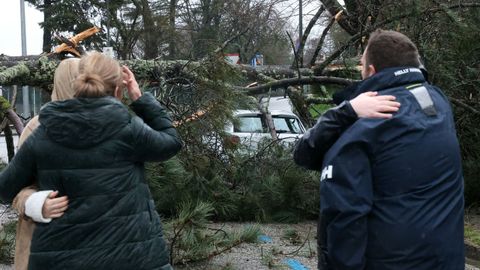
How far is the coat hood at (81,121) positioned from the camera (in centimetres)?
224

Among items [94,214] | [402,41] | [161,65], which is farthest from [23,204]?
[161,65]

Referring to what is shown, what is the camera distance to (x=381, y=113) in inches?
81.0

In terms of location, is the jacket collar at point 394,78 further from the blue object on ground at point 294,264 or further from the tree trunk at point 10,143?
the tree trunk at point 10,143

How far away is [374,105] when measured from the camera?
6.82ft

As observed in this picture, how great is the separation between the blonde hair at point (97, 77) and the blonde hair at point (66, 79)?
6cm

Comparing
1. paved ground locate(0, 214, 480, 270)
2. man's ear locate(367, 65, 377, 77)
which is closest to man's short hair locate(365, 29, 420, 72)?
man's ear locate(367, 65, 377, 77)

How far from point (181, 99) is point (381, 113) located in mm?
3343

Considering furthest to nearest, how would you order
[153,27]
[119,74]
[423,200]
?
[153,27]
[119,74]
[423,200]

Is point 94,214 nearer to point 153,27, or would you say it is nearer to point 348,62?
point 348,62

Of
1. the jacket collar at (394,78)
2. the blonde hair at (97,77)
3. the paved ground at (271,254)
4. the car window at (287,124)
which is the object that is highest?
the jacket collar at (394,78)

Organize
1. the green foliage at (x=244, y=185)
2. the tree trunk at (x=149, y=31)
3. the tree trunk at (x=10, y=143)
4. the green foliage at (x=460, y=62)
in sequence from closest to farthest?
1. the green foliage at (x=244, y=185)
2. the green foliage at (x=460, y=62)
3. the tree trunk at (x=10, y=143)
4. the tree trunk at (x=149, y=31)

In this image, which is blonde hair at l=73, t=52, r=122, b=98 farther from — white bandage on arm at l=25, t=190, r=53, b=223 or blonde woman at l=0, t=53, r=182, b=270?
white bandage on arm at l=25, t=190, r=53, b=223

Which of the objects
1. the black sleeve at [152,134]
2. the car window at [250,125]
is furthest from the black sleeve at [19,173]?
the car window at [250,125]

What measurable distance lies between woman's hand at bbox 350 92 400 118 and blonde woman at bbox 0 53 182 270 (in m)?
0.84
